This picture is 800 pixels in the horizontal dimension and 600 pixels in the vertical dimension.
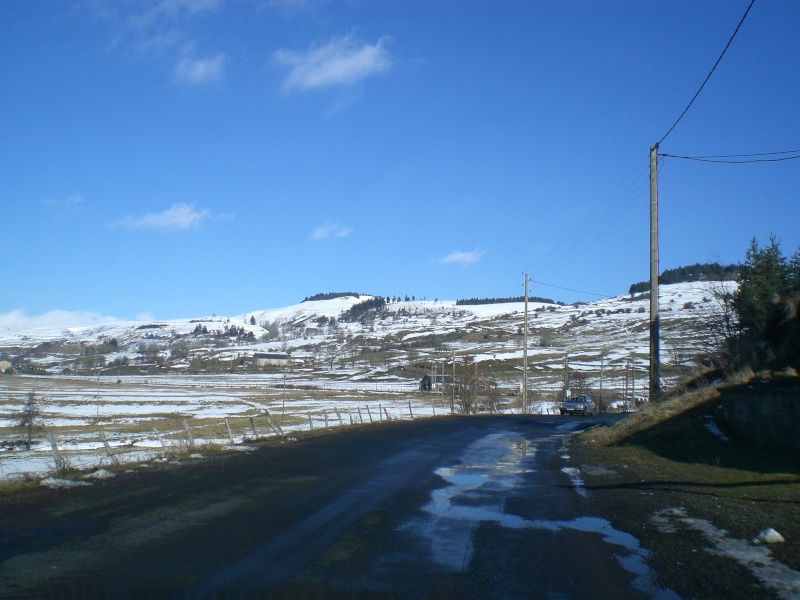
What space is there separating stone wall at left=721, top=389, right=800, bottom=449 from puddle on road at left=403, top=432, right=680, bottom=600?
4357mm

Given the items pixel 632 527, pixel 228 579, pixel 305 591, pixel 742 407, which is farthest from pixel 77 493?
pixel 742 407

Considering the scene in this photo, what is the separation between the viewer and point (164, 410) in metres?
58.7

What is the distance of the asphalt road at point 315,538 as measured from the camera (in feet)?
20.9

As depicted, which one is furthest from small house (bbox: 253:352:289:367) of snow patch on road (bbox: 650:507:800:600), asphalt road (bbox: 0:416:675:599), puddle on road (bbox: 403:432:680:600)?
snow patch on road (bbox: 650:507:800:600)

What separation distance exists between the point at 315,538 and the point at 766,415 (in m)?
11.1

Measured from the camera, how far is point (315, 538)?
8.32m

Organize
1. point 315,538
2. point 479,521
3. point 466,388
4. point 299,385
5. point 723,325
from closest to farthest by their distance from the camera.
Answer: point 315,538 → point 479,521 → point 723,325 → point 466,388 → point 299,385

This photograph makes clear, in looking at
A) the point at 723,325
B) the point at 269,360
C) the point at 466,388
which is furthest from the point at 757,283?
the point at 269,360

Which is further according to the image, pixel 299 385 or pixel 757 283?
pixel 299 385

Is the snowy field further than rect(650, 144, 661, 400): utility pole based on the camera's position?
Yes

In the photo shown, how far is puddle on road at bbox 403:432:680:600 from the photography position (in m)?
7.34

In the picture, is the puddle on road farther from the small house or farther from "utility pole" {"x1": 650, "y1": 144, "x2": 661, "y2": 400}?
the small house

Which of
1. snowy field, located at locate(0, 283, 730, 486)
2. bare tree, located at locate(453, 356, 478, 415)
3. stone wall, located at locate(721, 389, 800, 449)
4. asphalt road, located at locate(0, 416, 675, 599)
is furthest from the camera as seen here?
bare tree, located at locate(453, 356, 478, 415)

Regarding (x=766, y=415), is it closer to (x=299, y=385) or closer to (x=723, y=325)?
(x=723, y=325)
